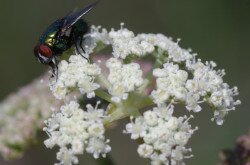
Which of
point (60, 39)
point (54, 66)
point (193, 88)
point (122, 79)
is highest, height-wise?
point (60, 39)

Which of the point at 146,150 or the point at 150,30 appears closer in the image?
the point at 146,150

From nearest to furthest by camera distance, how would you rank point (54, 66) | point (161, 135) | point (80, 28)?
point (161, 135) < point (54, 66) < point (80, 28)

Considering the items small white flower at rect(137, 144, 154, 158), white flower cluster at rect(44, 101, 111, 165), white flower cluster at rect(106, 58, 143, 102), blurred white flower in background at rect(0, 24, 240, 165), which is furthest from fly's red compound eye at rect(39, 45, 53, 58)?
small white flower at rect(137, 144, 154, 158)

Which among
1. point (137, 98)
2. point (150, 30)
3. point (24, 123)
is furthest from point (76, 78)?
point (150, 30)

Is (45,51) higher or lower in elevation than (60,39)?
lower

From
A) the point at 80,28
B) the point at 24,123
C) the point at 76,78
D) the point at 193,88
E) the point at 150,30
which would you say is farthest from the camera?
the point at 150,30

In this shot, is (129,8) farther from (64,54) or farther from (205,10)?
(64,54)

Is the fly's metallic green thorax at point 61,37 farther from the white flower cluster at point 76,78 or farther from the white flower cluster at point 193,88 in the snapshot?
the white flower cluster at point 193,88

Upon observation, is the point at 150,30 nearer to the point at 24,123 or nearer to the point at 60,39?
the point at 24,123

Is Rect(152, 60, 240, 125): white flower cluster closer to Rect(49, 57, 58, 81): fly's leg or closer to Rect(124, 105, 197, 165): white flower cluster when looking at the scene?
Rect(124, 105, 197, 165): white flower cluster
